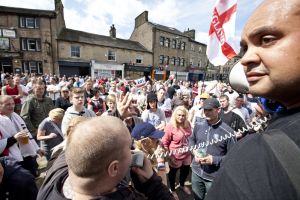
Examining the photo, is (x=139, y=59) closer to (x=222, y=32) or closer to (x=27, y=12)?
(x=27, y=12)

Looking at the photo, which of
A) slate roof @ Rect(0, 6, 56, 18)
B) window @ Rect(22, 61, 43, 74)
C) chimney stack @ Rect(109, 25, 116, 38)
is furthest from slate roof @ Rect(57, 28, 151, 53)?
window @ Rect(22, 61, 43, 74)

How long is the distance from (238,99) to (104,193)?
14.3ft

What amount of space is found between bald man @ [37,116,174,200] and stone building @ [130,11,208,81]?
2721 centimetres

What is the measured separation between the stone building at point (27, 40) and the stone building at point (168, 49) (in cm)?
1448

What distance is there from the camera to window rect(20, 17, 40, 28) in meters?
22.0

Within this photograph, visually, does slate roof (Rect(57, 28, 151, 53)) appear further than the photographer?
Yes

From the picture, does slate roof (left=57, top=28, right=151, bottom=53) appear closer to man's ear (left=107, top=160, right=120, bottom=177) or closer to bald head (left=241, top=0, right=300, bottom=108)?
man's ear (left=107, top=160, right=120, bottom=177)

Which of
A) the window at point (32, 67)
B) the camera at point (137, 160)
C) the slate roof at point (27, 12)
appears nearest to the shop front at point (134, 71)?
the window at point (32, 67)

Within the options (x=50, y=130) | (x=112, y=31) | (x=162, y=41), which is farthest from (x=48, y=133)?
(x=162, y=41)

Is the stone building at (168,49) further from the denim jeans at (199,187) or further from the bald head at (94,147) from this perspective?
the bald head at (94,147)

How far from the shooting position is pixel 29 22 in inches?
877

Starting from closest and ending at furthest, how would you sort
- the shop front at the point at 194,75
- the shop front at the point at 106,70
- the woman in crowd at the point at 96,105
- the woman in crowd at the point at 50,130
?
the woman in crowd at the point at 50,130 < the woman in crowd at the point at 96,105 < the shop front at the point at 106,70 < the shop front at the point at 194,75

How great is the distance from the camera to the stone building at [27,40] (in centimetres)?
2128

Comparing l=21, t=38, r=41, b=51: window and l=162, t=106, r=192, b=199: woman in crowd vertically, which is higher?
l=21, t=38, r=41, b=51: window
